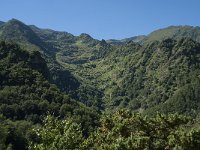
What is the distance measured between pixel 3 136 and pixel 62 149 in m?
77.4

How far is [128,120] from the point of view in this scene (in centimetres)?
7350

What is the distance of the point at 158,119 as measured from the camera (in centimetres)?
7538

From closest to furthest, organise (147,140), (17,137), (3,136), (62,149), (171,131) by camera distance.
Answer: (62,149) < (147,140) < (171,131) < (3,136) < (17,137)

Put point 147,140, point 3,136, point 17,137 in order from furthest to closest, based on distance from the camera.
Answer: point 17,137, point 3,136, point 147,140

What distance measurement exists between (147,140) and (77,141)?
46.9 feet

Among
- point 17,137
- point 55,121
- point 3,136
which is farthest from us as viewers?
point 17,137

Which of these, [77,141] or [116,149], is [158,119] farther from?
[77,141]

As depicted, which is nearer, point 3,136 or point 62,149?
point 62,149

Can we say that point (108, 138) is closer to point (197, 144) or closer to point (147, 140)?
point (147, 140)

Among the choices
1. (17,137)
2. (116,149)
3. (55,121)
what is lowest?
(17,137)

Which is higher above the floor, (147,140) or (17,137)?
(147,140)

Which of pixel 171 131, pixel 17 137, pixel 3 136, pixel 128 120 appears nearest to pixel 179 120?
pixel 171 131

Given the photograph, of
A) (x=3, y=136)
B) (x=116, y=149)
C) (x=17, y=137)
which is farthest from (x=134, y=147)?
(x=17, y=137)

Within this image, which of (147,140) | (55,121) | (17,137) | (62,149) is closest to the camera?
(62,149)
